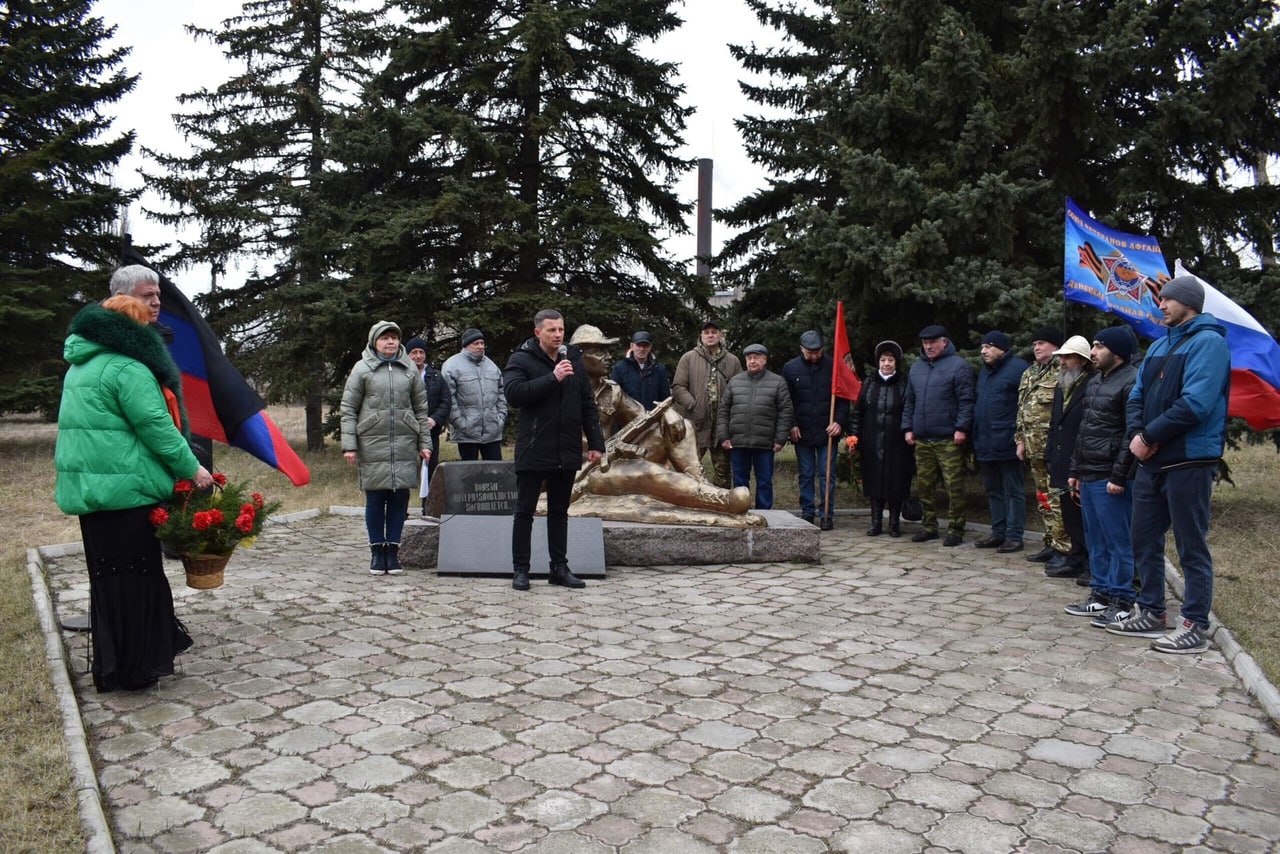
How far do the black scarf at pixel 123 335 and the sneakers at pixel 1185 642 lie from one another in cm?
540

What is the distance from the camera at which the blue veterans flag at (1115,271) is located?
7301mm

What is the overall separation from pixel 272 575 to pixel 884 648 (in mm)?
4578

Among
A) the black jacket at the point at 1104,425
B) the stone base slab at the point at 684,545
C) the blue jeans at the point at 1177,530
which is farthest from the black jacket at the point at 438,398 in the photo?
the blue jeans at the point at 1177,530

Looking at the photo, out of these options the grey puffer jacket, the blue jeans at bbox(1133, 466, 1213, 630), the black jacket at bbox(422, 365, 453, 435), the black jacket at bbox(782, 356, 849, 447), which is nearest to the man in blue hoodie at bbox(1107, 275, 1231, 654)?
the blue jeans at bbox(1133, 466, 1213, 630)

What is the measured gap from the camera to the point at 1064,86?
9.26 m

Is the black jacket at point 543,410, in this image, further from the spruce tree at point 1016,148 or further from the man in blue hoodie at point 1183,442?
the spruce tree at point 1016,148

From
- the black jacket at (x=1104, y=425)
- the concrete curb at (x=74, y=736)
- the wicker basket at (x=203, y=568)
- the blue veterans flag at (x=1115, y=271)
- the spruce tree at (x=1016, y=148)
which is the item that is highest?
the spruce tree at (x=1016, y=148)

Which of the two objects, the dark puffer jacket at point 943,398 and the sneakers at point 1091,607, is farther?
the dark puffer jacket at point 943,398

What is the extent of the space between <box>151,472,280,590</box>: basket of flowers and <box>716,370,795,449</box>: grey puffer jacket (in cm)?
528

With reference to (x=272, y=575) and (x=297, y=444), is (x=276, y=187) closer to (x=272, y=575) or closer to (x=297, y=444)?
(x=297, y=444)

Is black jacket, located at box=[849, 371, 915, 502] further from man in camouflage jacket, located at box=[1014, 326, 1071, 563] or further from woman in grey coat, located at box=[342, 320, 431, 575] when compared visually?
woman in grey coat, located at box=[342, 320, 431, 575]

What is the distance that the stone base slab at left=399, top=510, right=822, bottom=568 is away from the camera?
24.1 feet

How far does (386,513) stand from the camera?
24.2ft

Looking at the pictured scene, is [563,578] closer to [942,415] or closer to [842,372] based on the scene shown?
[942,415]
